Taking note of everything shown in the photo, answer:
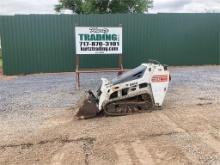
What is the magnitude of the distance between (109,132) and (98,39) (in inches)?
193

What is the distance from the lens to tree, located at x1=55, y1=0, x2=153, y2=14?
2453cm

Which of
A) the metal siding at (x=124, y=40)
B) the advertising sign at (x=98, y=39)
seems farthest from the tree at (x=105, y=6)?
the advertising sign at (x=98, y=39)

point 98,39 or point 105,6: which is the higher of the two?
point 105,6

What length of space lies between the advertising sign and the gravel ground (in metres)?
1.66

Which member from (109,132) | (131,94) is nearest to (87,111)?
(131,94)

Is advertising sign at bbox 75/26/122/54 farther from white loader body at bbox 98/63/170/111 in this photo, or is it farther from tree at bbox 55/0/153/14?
tree at bbox 55/0/153/14

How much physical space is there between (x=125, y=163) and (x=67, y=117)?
2.58m

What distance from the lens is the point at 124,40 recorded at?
539 inches

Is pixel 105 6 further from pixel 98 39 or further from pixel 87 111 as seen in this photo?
pixel 87 111

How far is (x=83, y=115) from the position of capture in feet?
21.7

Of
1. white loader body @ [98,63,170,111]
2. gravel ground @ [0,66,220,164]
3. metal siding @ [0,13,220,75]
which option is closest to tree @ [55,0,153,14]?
metal siding @ [0,13,220,75]

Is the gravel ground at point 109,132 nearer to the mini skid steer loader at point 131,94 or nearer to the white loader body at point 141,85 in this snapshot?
the mini skid steer loader at point 131,94

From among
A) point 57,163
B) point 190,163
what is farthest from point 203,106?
point 57,163

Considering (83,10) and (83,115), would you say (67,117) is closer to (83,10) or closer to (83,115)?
(83,115)
